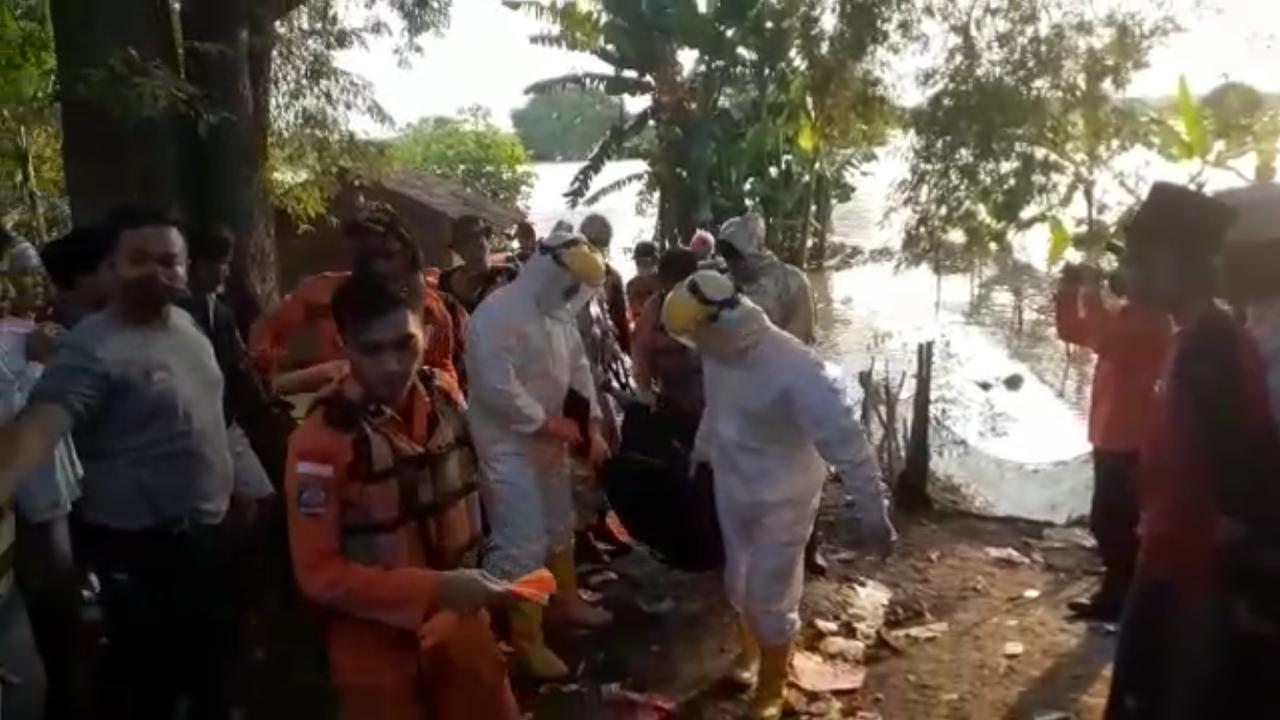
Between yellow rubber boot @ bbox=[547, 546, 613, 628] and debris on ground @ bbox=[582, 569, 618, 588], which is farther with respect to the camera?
debris on ground @ bbox=[582, 569, 618, 588]

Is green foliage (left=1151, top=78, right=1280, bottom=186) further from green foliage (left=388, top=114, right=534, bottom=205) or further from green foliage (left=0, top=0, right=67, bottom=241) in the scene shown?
green foliage (left=388, top=114, right=534, bottom=205)

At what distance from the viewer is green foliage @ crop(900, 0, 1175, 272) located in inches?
479

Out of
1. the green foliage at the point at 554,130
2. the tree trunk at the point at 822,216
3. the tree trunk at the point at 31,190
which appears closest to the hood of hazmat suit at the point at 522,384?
the tree trunk at the point at 31,190

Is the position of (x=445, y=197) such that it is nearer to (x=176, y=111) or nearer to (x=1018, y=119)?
(x=1018, y=119)

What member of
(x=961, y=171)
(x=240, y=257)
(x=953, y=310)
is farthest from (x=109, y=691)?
(x=953, y=310)

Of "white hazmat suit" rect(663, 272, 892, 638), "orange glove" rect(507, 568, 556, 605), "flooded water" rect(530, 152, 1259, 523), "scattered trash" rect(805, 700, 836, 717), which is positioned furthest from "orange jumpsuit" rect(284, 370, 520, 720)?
"flooded water" rect(530, 152, 1259, 523)

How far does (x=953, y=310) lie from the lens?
29250mm

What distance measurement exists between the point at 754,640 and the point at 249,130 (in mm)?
3812

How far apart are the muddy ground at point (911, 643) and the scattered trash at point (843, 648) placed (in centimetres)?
Answer: 6

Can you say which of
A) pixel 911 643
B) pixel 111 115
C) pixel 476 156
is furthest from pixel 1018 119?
pixel 476 156

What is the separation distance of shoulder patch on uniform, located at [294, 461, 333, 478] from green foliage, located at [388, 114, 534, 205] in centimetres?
2799

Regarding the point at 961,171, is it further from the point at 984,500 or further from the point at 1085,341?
the point at 1085,341

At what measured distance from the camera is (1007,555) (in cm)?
808

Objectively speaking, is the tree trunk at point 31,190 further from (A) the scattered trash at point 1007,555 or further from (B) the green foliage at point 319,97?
(A) the scattered trash at point 1007,555
